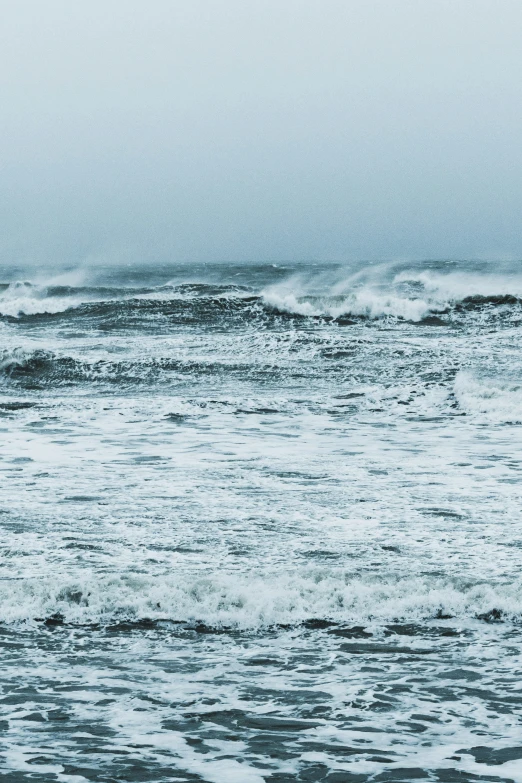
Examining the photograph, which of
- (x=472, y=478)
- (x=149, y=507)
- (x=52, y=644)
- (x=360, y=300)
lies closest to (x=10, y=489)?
(x=149, y=507)

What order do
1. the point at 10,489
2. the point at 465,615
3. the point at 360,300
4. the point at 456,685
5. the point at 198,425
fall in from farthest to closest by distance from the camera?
the point at 360,300 < the point at 198,425 < the point at 10,489 < the point at 465,615 < the point at 456,685

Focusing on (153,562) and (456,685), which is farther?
(153,562)

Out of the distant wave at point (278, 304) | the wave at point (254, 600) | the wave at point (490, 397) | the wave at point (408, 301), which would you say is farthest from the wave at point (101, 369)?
the wave at point (254, 600)

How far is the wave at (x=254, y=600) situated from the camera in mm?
4695

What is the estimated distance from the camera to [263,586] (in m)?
4.99

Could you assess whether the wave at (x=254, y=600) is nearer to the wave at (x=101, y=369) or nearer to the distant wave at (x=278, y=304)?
the wave at (x=101, y=369)

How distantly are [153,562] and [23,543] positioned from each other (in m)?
1.05

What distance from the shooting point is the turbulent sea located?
3.34 m

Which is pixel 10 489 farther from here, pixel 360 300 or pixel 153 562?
pixel 360 300

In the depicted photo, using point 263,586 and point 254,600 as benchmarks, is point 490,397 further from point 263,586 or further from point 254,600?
point 254,600

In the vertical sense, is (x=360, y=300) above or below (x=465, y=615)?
above

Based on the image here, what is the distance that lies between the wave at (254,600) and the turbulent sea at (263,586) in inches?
0.6

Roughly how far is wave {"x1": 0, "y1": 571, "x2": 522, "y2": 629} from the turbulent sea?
0.01 metres

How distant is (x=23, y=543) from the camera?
589cm
